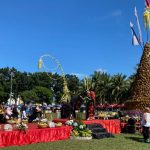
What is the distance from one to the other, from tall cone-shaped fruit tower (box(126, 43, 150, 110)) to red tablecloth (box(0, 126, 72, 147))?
31.8 feet

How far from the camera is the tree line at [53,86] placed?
290ft

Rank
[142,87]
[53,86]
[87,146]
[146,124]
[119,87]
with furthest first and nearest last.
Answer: [53,86]
[119,87]
[142,87]
[146,124]
[87,146]

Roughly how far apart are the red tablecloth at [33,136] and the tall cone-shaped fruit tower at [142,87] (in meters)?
9.70

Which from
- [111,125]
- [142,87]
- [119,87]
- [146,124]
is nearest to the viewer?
[146,124]

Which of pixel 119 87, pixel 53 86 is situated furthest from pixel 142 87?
pixel 53 86

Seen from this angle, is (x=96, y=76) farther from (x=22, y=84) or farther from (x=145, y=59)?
(x=145, y=59)

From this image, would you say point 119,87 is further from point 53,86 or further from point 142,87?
point 142,87

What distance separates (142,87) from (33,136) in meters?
12.8

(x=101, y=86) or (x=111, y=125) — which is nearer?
(x=111, y=125)

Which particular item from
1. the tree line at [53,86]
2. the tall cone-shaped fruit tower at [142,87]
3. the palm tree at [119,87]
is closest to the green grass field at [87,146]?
the tall cone-shaped fruit tower at [142,87]

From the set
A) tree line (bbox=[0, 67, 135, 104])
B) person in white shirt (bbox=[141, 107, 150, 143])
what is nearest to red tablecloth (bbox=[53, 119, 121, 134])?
person in white shirt (bbox=[141, 107, 150, 143])

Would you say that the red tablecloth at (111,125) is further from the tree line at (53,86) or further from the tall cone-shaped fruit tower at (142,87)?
the tree line at (53,86)

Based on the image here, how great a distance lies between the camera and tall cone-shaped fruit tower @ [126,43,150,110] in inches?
1114

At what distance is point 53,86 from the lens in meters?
130
